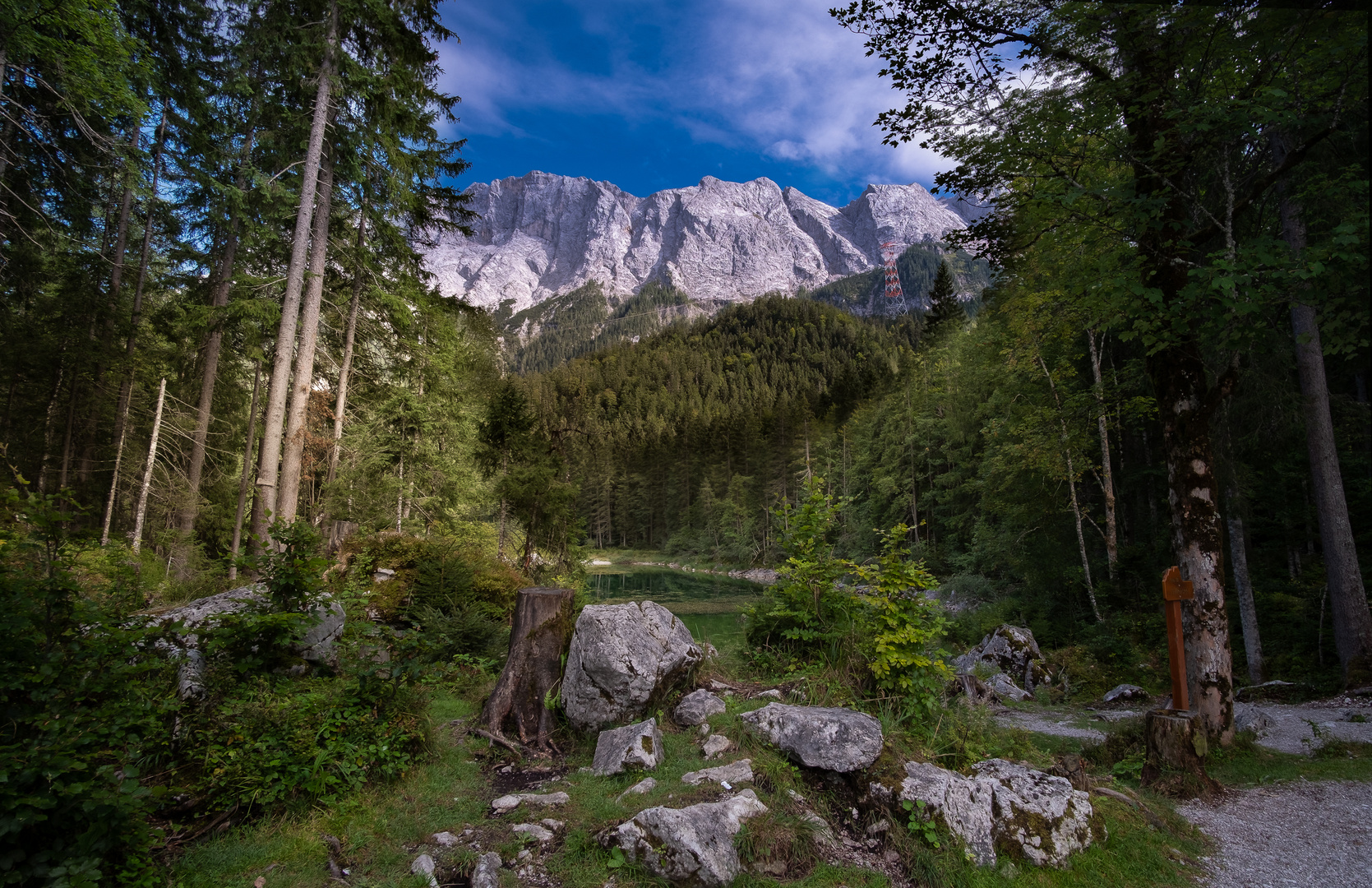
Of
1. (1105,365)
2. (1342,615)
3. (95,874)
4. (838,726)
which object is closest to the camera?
(95,874)

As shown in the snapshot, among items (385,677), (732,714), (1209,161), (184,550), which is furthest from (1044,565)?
(184,550)

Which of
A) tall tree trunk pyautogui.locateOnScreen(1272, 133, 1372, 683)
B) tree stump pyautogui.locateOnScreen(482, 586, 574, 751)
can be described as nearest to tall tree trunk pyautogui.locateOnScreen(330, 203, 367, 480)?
tree stump pyautogui.locateOnScreen(482, 586, 574, 751)

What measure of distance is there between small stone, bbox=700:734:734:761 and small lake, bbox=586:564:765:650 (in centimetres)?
591

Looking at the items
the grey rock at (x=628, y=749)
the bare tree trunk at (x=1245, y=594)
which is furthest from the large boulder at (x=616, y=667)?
the bare tree trunk at (x=1245, y=594)

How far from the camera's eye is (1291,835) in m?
4.28

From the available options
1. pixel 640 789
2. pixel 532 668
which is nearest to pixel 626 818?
pixel 640 789

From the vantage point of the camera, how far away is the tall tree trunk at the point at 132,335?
14008 mm

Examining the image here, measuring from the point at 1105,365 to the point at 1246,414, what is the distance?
7.05 m

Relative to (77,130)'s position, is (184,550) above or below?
below

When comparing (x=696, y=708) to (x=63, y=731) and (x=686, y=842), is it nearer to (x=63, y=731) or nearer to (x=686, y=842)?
(x=686, y=842)

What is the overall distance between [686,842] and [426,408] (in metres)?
16.3

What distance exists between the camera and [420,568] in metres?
9.93

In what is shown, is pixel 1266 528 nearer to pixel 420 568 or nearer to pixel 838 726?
pixel 838 726

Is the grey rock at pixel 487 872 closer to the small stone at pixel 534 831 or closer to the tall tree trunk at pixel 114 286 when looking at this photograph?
the small stone at pixel 534 831
